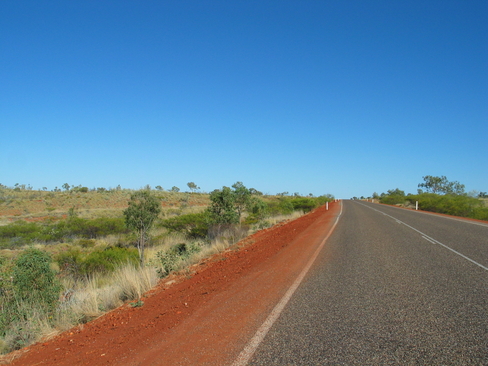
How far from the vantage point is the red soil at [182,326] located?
169 inches

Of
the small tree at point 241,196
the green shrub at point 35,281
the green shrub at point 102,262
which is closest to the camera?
the green shrub at point 35,281

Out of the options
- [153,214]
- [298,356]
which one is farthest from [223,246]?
[298,356]

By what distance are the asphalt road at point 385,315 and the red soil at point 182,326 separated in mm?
507

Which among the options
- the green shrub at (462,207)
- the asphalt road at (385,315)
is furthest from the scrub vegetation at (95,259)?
the green shrub at (462,207)

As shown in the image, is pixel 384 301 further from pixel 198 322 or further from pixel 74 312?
pixel 74 312

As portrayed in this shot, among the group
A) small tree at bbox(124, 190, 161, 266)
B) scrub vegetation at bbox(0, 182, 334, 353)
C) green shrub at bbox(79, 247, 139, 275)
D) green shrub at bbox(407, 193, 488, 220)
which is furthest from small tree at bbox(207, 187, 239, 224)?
green shrub at bbox(407, 193, 488, 220)

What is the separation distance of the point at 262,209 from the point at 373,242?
19.6 metres

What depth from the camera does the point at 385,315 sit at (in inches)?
195

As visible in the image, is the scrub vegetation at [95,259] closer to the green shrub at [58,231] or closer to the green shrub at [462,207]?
the green shrub at [58,231]

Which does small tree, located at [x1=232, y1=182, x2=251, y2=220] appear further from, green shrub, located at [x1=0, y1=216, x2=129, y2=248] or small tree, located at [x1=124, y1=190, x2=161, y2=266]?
small tree, located at [x1=124, y1=190, x2=161, y2=266]

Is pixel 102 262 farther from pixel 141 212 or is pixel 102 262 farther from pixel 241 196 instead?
pixel 241 196

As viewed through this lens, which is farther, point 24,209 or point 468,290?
point 24,209

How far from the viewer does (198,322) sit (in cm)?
527

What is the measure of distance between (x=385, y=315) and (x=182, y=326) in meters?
2.95
